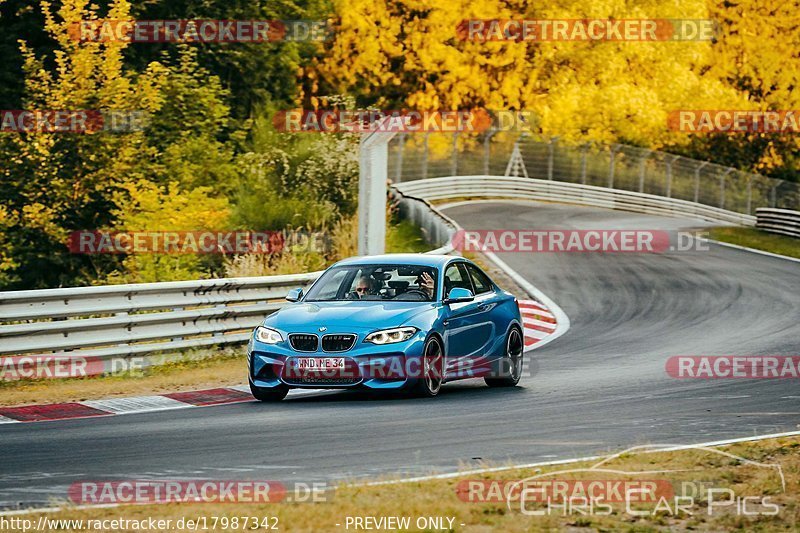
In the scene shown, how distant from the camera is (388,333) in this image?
13.2 m

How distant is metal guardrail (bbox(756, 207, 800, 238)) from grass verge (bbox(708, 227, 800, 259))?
0.26m

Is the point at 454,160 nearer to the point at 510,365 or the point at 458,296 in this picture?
the point at 510,365

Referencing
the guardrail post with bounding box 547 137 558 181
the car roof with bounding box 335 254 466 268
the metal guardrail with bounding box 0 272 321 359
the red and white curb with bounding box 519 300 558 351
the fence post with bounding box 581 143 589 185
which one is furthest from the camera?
the guardrail post with bounding box 547 137 558 181

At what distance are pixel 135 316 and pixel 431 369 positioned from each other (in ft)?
14.0

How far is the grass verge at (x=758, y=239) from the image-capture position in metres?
38.3

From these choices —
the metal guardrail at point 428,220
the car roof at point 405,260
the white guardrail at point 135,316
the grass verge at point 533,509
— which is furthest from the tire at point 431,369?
the metal guardrail at point 428,220

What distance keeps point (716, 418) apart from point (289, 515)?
5729 millimetres

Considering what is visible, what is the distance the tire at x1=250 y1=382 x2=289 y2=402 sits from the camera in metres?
13.6

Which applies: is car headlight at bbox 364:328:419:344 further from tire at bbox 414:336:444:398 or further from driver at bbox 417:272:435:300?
driver at bbox 417:272:435:300

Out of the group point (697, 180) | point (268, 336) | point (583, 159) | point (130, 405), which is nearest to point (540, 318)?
point (268, 336)

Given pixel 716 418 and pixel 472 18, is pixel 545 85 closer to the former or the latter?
pixel 472 18

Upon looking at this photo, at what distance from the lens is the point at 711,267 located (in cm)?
3122

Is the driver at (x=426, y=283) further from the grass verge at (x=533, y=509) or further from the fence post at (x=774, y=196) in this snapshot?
the fence post at (x=774, y=196)

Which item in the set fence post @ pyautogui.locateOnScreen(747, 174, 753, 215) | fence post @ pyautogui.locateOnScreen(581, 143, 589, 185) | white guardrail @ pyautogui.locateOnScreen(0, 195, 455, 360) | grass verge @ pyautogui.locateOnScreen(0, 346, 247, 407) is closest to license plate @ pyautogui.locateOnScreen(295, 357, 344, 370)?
grass verge @ pyautogui.locateOnScreen(0, 346, 247, 407)
